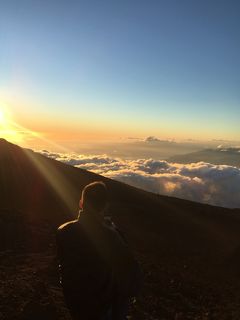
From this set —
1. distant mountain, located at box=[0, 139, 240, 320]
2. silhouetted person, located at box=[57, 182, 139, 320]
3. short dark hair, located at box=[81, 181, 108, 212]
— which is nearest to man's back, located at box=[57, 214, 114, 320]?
silhouetted person, located at box=[57, 182, 139, 320]

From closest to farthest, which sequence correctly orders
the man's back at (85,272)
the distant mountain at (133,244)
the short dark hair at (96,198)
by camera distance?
1. the man's back at (85,272)
2. the short dark hair at (96,198)
3. the distant mountain at (133,244)

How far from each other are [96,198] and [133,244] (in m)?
22.9

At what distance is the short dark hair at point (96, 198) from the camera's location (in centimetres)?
420

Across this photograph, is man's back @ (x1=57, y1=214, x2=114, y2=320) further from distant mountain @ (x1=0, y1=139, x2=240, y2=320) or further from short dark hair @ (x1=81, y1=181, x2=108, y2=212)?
distant mountain @ (x1=0, y1=139, x2=240, y2=320)

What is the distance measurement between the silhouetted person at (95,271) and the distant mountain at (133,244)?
4.72 metres

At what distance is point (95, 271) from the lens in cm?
400

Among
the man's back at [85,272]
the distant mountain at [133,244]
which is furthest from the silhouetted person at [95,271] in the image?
the distant mountain at [133,244]

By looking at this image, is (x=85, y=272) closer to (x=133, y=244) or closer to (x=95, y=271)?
(x=95, y=271)

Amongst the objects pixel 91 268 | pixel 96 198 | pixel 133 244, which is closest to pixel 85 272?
pixel 91 268

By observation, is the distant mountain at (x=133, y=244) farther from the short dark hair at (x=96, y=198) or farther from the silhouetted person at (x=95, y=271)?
the short dark hair at (x=96, y=198)

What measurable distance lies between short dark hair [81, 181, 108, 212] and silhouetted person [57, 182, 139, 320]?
0.18 metres

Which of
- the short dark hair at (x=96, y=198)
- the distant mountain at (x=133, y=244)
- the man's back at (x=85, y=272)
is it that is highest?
the short dark hair at (x=96, y=198)

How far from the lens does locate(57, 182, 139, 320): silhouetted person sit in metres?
4.01

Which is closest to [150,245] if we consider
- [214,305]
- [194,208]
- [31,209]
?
[31,209]
